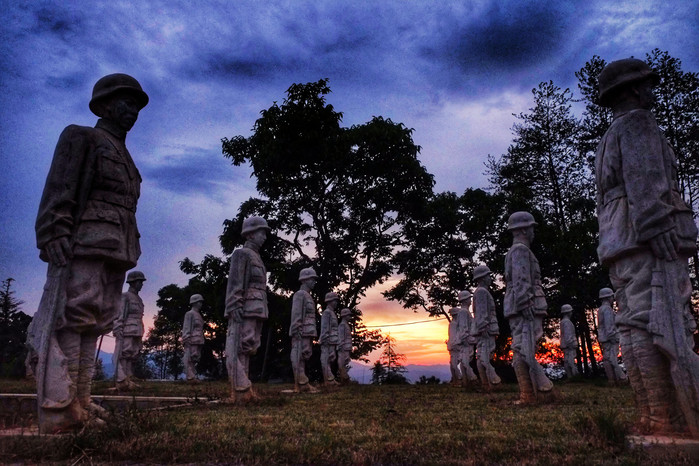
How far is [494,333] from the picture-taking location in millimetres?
15273

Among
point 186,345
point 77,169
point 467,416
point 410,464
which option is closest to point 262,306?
point 467,416

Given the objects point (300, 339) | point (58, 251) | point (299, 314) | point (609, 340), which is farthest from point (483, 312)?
point (58, 251)

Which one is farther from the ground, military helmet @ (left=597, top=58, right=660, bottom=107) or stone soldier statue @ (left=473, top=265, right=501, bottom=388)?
military helmet @ (left=597, top=58, right=660, bottom=107)

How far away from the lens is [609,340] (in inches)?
789

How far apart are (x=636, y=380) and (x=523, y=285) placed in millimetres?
4729

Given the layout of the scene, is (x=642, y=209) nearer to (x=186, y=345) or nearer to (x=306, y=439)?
(x=306, y=439)

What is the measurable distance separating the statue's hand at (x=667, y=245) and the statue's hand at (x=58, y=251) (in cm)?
565

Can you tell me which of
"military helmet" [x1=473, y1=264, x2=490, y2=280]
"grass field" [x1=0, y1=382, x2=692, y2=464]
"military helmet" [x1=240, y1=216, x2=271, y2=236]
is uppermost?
"military helmet" [x1=240, y1=216, x2=271, y2=236]

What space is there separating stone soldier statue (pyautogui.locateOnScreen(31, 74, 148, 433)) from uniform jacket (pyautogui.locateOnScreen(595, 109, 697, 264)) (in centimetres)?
514

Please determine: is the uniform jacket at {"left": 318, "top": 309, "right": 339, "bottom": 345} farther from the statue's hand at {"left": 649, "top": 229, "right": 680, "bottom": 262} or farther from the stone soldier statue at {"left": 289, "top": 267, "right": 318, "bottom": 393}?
the statue's hand at {"left": 649, "top": 229, "right": 680, "bottom": 262}

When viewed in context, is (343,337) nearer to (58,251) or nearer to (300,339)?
(300,339)

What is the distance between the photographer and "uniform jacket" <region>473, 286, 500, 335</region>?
14641 mm

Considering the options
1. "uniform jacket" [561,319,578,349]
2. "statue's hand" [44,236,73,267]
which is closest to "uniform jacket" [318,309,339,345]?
"uniform jacket" [561,319,578,349]

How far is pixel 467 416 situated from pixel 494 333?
27.6 feet
